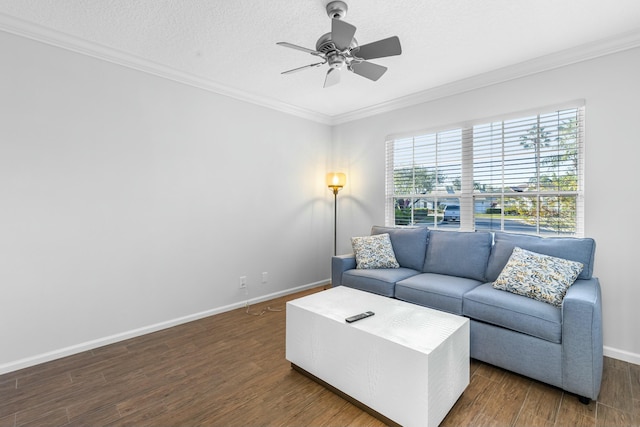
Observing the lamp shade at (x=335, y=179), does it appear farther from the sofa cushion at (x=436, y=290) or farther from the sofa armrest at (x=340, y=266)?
the sofa cushion at (x=436, y=290)

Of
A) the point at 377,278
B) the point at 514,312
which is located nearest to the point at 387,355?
the point at 514,312

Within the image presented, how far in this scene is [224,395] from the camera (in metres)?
2.06

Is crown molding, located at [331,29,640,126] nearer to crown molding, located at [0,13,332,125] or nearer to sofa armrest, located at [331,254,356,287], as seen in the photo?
crown molding, located at [0,13,332,125]

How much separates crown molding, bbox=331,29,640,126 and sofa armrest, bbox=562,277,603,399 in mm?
2079

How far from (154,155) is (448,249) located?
3151mm

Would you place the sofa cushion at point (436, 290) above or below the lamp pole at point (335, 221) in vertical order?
below

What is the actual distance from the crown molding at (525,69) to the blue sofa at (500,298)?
1588mm

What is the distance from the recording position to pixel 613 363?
2.46 m

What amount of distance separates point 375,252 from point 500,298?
1.42m

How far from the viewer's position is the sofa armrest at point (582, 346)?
1926 millimetres

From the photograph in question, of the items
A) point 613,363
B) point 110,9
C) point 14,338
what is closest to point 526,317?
point 613,363

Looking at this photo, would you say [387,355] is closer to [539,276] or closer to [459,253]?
[539,276]

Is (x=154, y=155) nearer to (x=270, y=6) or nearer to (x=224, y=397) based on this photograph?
(x=270, y=6)

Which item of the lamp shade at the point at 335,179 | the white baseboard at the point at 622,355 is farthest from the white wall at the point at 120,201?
the white baseboard at the point at 622,355
